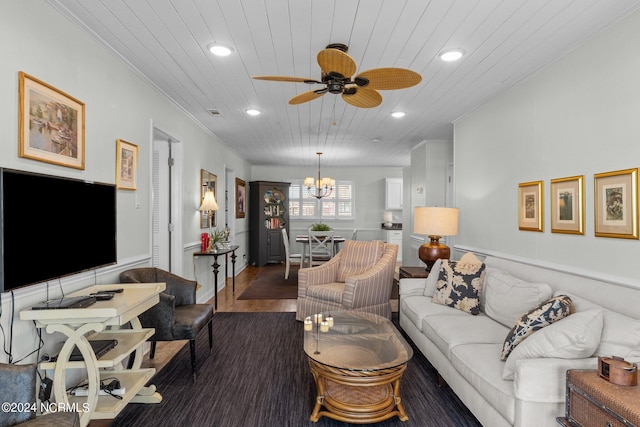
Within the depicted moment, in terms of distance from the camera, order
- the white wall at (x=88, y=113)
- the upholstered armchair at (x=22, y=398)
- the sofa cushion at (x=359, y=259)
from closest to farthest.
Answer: the upholstered armchair at (x=22, y=398)
the white wall at (x=88, y=113)
the sofa cushion at (x=359, y=259)

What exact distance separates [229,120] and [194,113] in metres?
0.48

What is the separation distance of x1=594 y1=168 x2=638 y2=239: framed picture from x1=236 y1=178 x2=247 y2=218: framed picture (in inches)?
246

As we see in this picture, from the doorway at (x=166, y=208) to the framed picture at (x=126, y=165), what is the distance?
1075 millimetres

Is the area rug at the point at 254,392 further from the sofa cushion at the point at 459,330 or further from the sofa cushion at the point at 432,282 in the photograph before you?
the sofa cushion at the point at 432,282

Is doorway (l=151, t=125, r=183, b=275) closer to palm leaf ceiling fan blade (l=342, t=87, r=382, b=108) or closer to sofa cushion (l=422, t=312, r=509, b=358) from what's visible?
palm leaf ceiling fan blade (l=342, t=87, r=382, b=108)

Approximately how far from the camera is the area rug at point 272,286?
5738mm

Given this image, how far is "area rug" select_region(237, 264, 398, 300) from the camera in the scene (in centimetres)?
572

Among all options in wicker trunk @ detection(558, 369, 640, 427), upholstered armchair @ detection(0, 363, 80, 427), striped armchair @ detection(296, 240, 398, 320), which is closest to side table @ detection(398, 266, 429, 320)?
striped armchair @ detection(296, 240, 398, 320)

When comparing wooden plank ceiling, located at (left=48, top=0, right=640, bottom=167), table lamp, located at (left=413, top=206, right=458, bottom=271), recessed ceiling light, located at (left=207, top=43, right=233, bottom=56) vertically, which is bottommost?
table lamp, located at (left=413, top=206, right=458, bottom=271)

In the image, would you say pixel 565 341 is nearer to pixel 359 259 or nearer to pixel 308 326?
pixel 308 326

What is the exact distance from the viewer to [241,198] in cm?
806

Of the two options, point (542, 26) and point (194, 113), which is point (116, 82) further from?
point (542, 26)

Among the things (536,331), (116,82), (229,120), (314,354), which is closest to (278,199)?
(229,120)

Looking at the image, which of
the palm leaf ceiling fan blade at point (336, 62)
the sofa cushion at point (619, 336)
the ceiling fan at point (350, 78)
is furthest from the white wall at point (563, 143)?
the palm leaf ceiling fan blade at point (336, 62)
